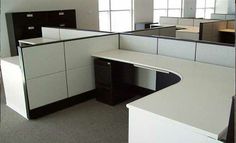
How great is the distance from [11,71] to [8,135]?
2.86 ft

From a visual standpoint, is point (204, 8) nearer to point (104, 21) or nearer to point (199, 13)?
point (199, 13)

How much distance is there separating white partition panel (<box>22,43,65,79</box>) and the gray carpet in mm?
604

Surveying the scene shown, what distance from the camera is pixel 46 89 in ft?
10.3

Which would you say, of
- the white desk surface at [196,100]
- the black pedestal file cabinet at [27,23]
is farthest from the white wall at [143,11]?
the white desk surface at [196,100]

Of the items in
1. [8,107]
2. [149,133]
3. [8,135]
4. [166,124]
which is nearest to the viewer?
[166,124]

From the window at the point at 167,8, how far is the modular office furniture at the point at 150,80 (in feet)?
21.4

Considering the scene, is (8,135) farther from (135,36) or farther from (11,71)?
(135,36)

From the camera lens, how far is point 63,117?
313 centimetres

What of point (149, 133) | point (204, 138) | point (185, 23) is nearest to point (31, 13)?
point (185, 23)

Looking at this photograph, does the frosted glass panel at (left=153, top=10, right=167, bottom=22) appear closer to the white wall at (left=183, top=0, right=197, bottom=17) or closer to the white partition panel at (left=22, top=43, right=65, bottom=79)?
the white wall at (left=183, top=0, right=197, bottom=17)

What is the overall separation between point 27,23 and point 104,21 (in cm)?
327

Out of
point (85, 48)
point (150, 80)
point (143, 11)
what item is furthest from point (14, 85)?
point (143, 11)

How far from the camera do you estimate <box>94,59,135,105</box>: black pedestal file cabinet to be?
11.0ft

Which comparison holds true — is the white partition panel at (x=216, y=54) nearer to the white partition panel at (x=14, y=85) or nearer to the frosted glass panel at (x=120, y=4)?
the white partition panel at (x=14, y=85)
